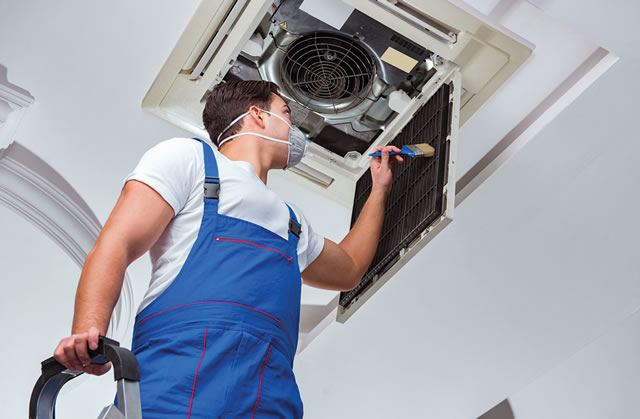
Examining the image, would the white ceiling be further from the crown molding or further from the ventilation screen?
the ventilation screen

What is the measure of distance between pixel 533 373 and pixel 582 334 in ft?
1.40

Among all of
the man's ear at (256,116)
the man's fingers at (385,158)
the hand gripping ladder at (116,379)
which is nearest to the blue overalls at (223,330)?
the hand gripping ladder at (116,379)

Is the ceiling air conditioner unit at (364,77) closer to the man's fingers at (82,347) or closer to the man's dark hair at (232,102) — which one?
the man's dark hair at (232,102)

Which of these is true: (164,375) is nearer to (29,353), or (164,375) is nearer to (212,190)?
(212,190)

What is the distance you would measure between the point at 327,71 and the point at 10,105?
4.50 feet

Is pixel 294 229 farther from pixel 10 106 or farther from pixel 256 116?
pixel 10 106

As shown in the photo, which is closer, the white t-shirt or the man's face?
the white t-shirt

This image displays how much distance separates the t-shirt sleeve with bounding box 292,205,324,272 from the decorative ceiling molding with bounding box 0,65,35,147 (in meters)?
1.59

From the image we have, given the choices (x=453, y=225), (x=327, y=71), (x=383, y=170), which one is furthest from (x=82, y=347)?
(x=453, y=225)

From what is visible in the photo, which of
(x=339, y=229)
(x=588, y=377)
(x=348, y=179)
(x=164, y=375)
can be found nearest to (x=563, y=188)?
Result: (x=348, y=179)

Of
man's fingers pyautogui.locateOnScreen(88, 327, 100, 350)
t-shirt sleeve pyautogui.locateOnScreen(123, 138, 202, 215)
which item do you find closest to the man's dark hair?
t-shirt sleeve pyautogui.locateOnScreen(123, 138, 202, 215)

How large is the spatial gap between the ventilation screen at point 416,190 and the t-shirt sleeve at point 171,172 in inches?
31.4

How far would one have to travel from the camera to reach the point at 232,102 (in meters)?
2.05

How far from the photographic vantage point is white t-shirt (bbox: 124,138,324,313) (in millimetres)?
1524
